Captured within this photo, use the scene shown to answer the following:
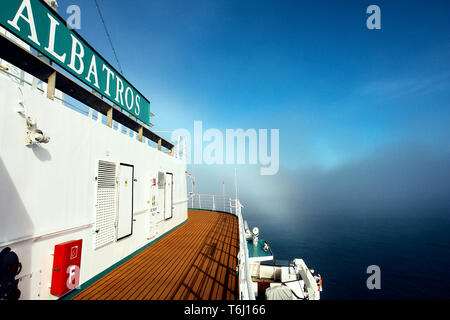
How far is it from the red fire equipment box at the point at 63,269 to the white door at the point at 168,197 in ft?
16.4

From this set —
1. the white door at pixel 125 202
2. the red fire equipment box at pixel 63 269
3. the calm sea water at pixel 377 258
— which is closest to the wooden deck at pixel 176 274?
the red fire equipment box at pixel 63 269

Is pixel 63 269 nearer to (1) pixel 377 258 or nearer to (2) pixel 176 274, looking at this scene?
(2) pixel 176 274

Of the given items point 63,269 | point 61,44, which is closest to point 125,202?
point 63,269

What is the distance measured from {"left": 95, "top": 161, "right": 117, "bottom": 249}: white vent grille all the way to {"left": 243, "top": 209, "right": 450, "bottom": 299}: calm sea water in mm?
40929

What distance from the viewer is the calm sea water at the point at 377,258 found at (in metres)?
34.3

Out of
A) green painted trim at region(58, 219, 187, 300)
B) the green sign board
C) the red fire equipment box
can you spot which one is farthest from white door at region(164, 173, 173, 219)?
the red fire equipment box

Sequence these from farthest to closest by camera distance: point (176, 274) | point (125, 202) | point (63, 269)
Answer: point (125, 202), point (176, 274), point (63, 269)

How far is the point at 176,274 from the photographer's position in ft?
17.2

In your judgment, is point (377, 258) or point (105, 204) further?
point (377, 258)

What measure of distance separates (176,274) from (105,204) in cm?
277

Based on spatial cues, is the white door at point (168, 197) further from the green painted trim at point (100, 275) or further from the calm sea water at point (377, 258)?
the calm sea water at point (377, 258)

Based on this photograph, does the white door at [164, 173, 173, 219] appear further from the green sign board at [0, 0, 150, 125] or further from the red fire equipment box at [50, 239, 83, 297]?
the red fire equipment box at [50, 239, 83, 297]

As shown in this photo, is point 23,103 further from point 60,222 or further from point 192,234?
point 192,234
